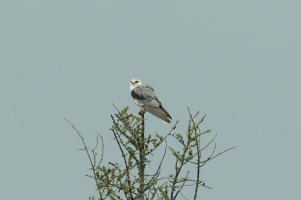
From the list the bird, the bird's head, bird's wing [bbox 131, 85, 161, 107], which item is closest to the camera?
the bird

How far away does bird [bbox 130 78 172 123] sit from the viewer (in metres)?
18.0

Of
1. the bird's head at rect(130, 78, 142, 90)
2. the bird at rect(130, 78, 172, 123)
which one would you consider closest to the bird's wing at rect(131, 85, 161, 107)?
the bird at rect(130, 78, 172, 123)

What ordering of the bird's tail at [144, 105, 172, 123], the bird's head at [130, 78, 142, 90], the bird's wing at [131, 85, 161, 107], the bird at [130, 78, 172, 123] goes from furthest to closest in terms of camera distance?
the bird's head at [130, 78, 142, 90], the bird's wing at [131, 85, 161, 107], the bird at [130, 78, 172, 123], the bird's tail at [144, 105, 172, 123]

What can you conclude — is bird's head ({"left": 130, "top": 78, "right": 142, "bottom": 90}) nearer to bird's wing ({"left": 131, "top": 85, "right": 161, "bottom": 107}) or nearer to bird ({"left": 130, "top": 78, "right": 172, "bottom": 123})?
bird ({"left": 130, "top": 78, "right": 172, "bottom": 123})

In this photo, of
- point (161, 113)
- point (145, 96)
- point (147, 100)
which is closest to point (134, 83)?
point (145, 96)

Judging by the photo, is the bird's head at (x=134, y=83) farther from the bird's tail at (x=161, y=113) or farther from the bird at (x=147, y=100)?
the bird's tail at (x=161, y=113)

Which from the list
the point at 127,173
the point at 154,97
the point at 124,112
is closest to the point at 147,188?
the point at 127,173

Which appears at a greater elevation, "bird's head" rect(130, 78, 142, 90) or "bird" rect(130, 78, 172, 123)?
"bird's head" rect(130, 78, 142, 90)

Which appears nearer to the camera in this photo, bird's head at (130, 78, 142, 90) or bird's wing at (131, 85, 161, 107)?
bird's wing at (131, 85, 161, 107)

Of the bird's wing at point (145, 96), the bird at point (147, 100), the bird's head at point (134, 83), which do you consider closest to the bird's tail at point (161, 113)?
the bird at point (147, 100)

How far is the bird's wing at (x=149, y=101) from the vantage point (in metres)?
18.0

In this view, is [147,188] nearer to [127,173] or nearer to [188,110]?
[127,173]

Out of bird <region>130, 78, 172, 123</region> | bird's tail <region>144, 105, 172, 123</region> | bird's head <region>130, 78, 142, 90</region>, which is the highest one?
bird's head <region>130, 78, 142, 90</region>

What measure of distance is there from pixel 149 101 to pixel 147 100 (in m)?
0.09
